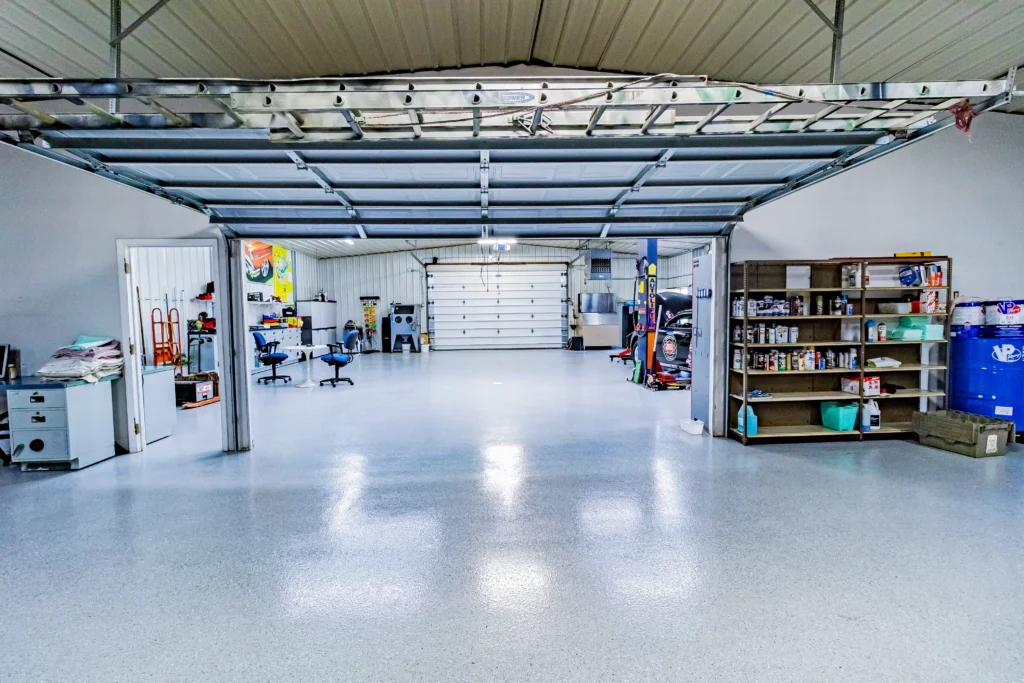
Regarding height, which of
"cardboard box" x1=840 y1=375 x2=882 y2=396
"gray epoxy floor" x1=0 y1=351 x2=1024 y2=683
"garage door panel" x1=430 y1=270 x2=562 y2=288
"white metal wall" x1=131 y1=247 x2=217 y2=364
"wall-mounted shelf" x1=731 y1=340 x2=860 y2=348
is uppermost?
"garage door panel" x1=430 y1=270 x2=562 y2=288

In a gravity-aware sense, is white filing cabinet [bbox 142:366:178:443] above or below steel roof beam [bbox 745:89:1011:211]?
below

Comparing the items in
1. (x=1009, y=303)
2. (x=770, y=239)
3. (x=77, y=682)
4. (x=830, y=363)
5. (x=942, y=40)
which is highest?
(x=942, y=40)

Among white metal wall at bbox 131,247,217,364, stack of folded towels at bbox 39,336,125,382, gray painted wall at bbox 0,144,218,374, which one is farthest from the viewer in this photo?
white metal wall at bbox 131,247,217,364

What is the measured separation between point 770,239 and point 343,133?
15.0ft

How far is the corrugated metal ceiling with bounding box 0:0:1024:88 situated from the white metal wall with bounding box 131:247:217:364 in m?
3.53

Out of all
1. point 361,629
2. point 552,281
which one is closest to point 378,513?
point 361,629

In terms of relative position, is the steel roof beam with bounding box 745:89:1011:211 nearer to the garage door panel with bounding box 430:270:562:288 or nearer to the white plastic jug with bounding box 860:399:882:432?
the white plastic jug with bounding box 860:399:882:432

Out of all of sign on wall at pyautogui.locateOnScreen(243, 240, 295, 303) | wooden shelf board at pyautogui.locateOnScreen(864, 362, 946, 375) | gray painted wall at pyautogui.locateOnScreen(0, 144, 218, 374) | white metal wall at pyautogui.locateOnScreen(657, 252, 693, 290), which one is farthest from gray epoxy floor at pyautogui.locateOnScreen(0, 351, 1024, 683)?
white metal wall at pyautogui.locateOnScreen(657, 252, 693, 290)

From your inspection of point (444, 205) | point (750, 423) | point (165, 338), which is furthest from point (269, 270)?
point (750, 423)

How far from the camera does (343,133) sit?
2705 millimetres

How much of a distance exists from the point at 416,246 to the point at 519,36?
10.6 metres

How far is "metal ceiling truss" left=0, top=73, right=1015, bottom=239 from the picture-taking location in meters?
2.25

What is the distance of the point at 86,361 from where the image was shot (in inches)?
177

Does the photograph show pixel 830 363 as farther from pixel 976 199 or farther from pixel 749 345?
pixel 976 199
